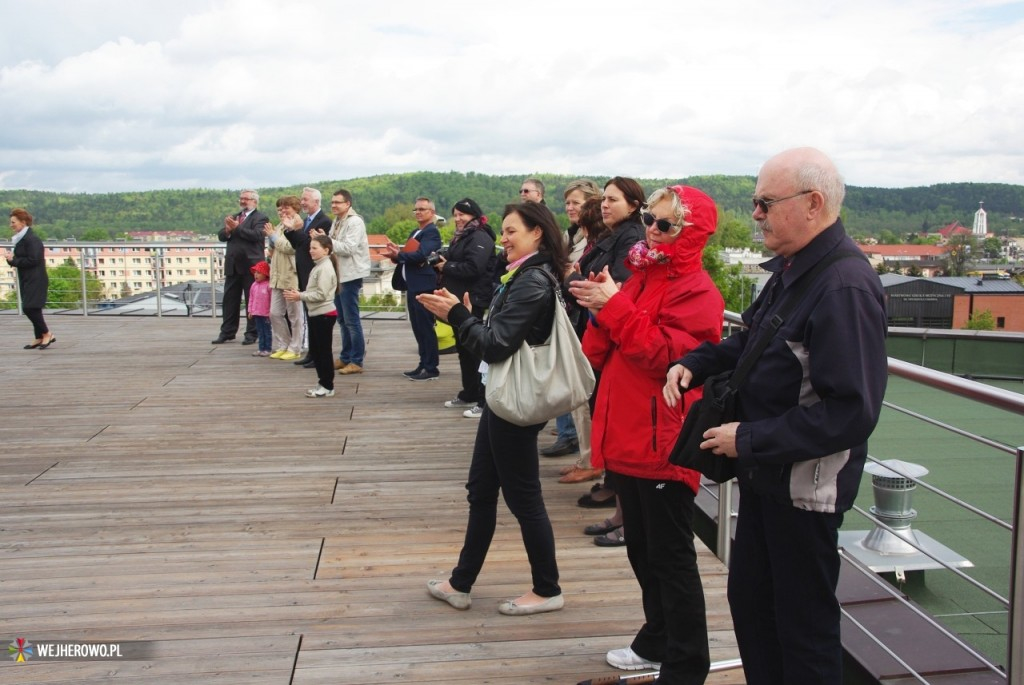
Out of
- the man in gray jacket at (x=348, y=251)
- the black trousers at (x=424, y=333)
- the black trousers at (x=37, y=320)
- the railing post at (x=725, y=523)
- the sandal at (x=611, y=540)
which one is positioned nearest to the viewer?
the railing post at (x=725, y=523)

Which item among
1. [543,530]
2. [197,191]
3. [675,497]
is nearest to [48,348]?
[543,530]

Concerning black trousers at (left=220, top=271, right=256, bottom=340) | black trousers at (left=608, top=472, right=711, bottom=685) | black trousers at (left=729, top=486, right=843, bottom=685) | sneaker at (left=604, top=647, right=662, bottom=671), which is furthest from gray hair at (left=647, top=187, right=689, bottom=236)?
black trousers at (left=220, top=271, right=256, bottom=340)

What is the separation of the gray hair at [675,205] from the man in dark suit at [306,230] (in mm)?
6019

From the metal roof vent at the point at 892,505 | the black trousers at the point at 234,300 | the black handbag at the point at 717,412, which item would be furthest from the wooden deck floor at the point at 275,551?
the metal roof vent at the point at 892,505

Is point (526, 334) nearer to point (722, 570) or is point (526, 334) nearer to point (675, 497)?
point (675, 497)

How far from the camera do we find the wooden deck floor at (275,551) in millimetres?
3201

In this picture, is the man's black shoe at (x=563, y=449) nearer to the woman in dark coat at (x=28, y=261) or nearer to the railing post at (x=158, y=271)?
the woman in dark coat at (x=28, y=261)

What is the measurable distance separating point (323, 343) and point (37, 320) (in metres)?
5.39

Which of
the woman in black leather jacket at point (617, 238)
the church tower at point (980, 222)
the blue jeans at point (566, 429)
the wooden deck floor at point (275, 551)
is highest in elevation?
the church tower at point (980, 222)

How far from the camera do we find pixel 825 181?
2.12 meters

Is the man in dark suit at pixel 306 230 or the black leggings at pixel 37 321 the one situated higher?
the man in dark suit at pixel 306 230

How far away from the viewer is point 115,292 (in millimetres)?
15273

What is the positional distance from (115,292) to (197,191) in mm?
17532

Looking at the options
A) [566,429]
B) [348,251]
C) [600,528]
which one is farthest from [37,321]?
[600,528]
